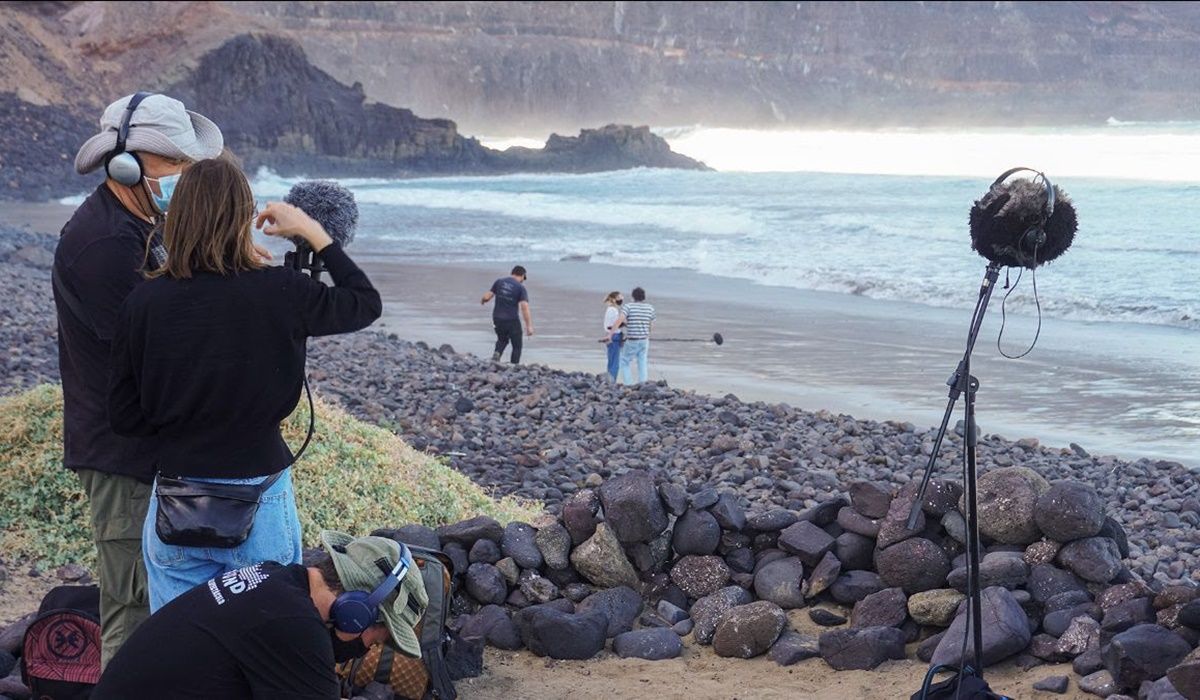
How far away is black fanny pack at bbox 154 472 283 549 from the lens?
10.2ft

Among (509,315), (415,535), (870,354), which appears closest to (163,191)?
(415,535)

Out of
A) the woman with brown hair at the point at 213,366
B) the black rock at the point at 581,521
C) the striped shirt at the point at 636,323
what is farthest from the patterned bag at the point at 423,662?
the striped shirt at the point at 636,323

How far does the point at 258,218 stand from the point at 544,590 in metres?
2.37

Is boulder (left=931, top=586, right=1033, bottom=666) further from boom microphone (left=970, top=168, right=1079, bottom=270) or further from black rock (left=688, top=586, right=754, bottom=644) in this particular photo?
boom microphone (left=970, top=168, right=1079, bottom=270)

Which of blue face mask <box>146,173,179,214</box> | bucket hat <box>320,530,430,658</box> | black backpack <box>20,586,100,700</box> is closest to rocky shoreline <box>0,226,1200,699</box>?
black backpack <box>20,586,100,700</box>

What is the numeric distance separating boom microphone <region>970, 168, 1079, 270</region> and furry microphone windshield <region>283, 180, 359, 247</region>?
212 cm

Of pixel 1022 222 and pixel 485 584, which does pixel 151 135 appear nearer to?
pixel 485 584

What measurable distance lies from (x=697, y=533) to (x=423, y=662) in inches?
59.8

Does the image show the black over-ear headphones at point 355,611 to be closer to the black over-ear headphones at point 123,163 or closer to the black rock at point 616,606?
the black over-ear headphones at point 123,163

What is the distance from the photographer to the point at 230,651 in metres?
2.80

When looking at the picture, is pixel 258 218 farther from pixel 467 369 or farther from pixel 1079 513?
pixel 467 369

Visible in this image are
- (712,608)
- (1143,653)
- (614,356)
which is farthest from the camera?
(614,356)

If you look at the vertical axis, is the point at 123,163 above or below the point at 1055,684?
above

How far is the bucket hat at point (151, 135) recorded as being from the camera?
11.2 ft
